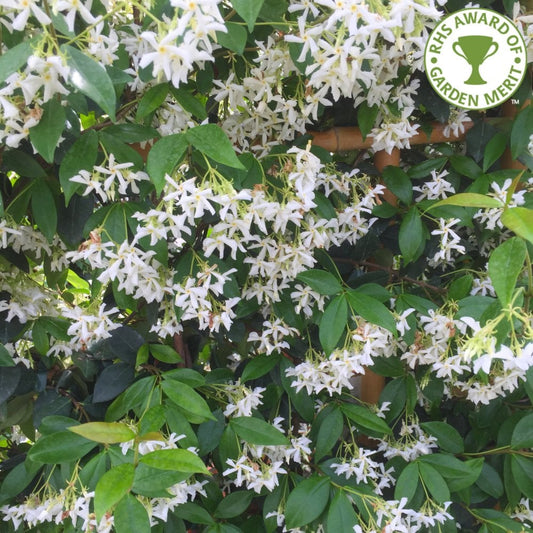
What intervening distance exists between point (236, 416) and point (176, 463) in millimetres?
262

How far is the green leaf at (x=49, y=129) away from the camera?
2.08 ft

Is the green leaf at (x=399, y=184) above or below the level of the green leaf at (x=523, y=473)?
above

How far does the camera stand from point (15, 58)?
21.8 inches

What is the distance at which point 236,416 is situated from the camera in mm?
905

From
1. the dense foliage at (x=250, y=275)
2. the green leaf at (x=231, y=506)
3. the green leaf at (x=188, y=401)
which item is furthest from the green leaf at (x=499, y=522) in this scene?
the green leaf at (x=188, y=401)

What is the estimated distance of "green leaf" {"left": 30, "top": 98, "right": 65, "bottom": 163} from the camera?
63cm

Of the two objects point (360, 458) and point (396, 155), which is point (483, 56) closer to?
point (396, 155)

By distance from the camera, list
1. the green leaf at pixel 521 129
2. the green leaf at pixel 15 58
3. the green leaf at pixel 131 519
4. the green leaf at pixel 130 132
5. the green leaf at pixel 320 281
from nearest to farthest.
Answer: the green leaf at pixel 15 58, the green leaf at pixel 131 519, the green leaf at pixel 130 132, the green leaf at pixel 320 281, the green leaf at pixel 521 129

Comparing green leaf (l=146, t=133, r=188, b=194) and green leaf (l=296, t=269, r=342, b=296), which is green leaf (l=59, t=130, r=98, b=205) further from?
green leaf (l=296, t=269, r=342, b=296)

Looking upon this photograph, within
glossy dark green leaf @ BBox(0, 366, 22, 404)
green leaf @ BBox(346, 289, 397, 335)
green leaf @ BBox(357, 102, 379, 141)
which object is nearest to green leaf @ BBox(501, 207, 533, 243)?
green leaf @ BBox(346, 289, 397, 335)

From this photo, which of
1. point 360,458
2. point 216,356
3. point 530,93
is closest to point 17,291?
point 216,356

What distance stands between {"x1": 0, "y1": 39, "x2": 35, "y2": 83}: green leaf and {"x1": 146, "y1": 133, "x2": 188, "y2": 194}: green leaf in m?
0.16

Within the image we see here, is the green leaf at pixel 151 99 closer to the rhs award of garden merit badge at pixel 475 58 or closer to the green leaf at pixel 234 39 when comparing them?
the green leaf at pixel 234 39

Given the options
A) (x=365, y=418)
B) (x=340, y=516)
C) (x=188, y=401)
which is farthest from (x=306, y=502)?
(x=188, y=401)
